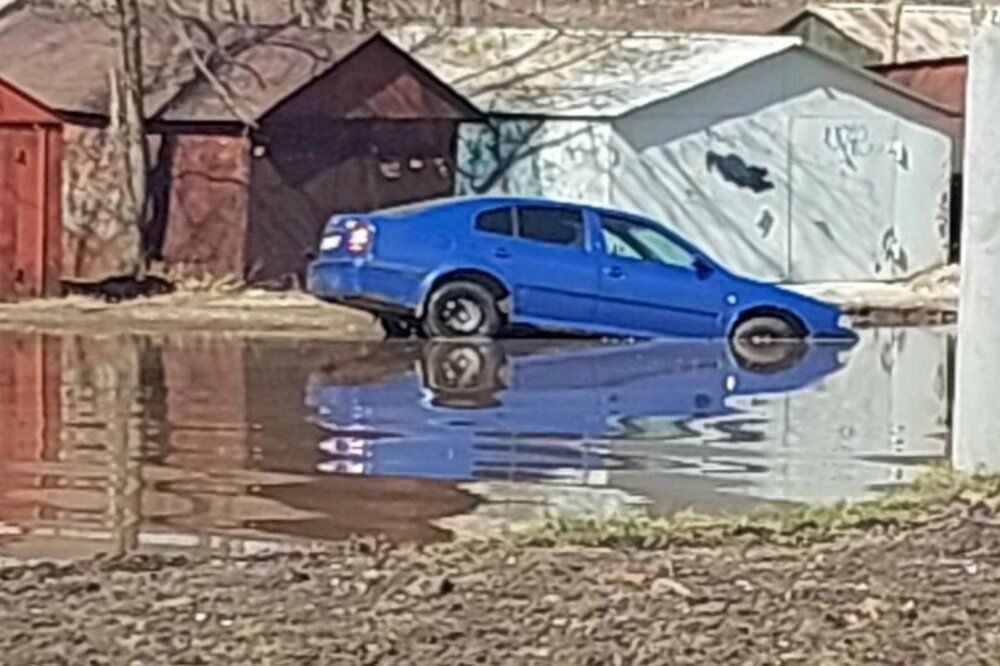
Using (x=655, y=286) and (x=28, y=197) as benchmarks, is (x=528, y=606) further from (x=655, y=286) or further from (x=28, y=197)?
(x=28, y=197)

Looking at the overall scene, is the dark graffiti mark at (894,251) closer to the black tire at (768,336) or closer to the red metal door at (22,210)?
the black tire at (768,336)

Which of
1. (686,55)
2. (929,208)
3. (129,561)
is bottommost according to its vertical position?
(129,561)

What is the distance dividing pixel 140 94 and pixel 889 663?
22.8 meters

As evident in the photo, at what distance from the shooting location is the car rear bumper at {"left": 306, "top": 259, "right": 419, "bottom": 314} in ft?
75.3

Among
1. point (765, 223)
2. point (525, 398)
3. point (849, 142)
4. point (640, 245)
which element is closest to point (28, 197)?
point (640, 245)

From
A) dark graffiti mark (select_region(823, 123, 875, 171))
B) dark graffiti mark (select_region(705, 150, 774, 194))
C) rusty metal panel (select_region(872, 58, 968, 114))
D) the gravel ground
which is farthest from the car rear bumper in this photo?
rusty metal panel (select_region(872, 58, 968, 114))

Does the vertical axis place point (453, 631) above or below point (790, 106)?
below

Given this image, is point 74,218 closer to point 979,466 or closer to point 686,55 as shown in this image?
point 686,55

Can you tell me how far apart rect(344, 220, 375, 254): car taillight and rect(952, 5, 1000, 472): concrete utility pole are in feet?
43.2

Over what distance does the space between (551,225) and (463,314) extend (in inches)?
47.8

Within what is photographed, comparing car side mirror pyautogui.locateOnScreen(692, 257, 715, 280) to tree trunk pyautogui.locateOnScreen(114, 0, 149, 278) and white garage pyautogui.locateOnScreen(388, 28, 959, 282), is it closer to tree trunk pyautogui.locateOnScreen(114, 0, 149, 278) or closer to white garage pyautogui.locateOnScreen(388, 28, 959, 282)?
white garage pyautogui.locateOnScreen(388, 28, 959, 282)

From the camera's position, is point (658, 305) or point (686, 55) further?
point (686, 55)

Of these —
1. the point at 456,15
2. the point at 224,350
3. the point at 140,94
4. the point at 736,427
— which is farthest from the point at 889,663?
the point at 456,15

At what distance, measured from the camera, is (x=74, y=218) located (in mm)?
28875
